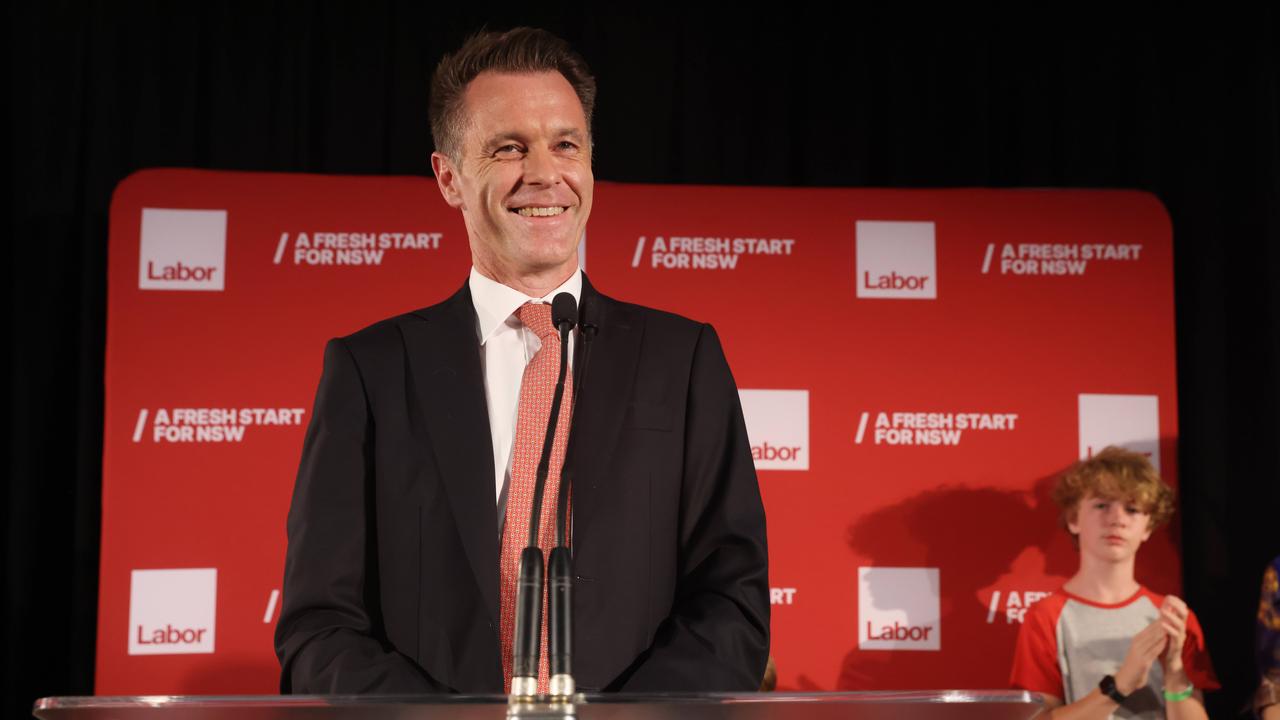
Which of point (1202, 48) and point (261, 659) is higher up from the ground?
point (1202, 48)

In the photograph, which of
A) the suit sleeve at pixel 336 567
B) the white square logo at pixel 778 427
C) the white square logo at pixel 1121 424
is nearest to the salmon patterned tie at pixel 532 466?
the suit sleeve at pixel 336 567

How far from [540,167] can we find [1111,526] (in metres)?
2.44

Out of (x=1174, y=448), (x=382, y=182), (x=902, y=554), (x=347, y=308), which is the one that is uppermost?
(x=382, y=182)

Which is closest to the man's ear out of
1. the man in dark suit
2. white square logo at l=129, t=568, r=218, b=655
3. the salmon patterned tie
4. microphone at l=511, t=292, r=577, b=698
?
the man in dark suit

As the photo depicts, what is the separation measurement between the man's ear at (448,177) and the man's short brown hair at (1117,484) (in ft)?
7.79

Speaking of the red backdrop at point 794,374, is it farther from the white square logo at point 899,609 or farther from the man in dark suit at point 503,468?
the man in dark suit at point 503,468

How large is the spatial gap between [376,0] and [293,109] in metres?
0.46

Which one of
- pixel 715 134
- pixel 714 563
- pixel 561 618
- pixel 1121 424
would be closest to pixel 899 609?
pixel 1121 424

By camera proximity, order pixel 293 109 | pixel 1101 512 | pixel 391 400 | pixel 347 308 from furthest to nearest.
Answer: pixel 293 109
pixel 347 308
pixel 1101 512
pixel 391 400

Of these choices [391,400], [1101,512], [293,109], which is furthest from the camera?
[293,109]

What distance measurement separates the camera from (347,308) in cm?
380

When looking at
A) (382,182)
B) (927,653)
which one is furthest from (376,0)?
(927,653)

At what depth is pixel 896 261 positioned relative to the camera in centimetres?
393

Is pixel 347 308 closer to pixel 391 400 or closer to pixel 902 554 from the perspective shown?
pixel 902 554
